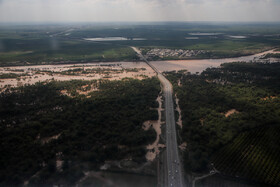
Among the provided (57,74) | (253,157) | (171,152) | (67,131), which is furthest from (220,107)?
(57,74)

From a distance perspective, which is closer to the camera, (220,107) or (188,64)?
(220,107)

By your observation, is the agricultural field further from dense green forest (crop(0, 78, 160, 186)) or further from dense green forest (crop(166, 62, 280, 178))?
dense green forest (crop(0, 78, 160, 186))

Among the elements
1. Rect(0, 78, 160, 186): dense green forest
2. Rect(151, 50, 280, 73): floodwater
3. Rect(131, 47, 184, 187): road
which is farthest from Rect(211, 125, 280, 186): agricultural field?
Rect(151, 50, 280, 73): floodwater

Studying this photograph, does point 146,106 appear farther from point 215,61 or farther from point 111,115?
point 215,61

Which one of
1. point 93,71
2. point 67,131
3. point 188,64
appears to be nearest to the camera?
point 67,131

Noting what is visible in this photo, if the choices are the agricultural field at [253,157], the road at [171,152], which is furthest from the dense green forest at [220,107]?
the road at [171,152]

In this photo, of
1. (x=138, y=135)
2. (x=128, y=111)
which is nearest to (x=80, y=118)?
(x=128, y=111)

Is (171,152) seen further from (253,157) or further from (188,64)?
(188,64)
